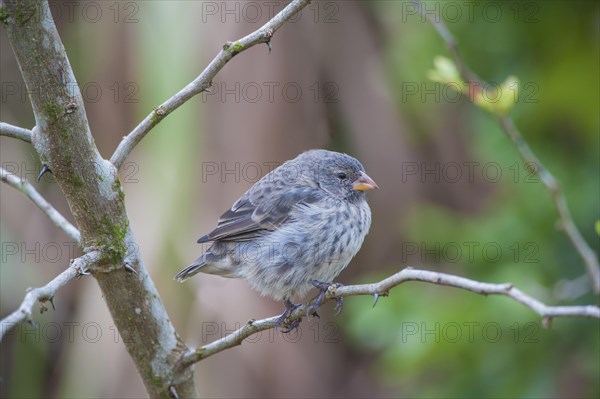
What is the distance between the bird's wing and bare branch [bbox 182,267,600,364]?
1192 millimetres

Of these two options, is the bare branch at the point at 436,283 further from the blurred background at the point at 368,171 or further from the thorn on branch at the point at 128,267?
the blurred background at the point at 368,171

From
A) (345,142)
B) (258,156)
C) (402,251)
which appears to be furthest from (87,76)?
(402,251)

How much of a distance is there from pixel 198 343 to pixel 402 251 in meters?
2.05

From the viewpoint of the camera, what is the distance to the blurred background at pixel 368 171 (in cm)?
447

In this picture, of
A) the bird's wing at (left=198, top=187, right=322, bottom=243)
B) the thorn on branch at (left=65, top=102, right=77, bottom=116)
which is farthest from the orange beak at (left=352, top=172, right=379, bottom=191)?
the thorn on branch at (left=65, top=102, right=77, bottom=116)

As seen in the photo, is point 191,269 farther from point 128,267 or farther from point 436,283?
point 436,283

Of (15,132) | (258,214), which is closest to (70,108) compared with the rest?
(15,132)

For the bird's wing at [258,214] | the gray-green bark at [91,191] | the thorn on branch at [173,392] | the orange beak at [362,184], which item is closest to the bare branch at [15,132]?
the gray-green bark at [91,191]

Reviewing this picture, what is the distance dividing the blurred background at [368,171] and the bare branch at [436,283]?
185 centimetres

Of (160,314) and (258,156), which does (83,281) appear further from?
(160,314)

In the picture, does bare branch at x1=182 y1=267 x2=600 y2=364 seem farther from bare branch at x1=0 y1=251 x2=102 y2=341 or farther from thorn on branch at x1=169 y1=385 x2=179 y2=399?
bare branch at x1=0 y1=251 x2=102 y2=341

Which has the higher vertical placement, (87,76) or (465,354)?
(87,76)

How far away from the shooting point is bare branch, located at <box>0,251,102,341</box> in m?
1.75

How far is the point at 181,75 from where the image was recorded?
492 centimetres
